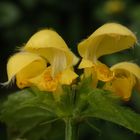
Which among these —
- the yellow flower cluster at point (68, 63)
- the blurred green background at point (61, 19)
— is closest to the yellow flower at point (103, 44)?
the yellow flower cluster at point (68, 63)

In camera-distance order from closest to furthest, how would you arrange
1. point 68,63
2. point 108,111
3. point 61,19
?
point 108,111, point 68,63, point 61,19

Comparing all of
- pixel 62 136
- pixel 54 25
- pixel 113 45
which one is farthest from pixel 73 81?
pixel 54 25

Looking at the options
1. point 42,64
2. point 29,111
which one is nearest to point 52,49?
point 42,64

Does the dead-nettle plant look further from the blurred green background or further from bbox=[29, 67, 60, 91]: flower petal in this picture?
the blurred green background

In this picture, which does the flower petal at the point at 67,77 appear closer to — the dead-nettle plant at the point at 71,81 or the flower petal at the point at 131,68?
the dead-nettle plant at the point at 71,81

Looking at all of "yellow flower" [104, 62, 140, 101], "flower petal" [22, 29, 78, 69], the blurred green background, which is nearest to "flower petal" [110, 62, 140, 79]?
"yellow flower" [104, 62, 140, 101]

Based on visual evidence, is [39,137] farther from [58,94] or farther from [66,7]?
[66,7]

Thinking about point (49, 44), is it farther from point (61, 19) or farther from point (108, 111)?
point (61, 19)

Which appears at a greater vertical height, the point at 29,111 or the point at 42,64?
the point at 42,64
